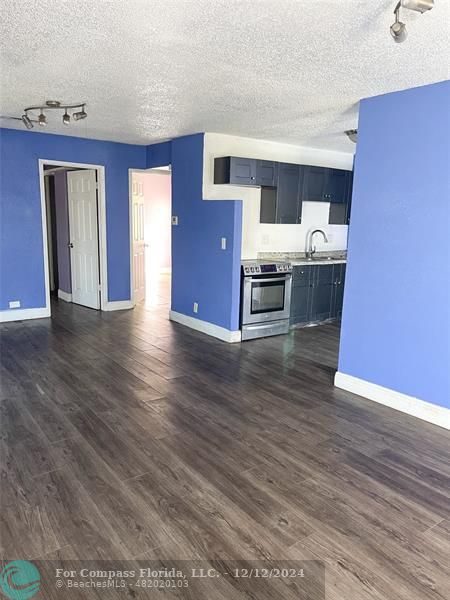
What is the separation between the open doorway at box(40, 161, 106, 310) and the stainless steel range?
2.60 metres

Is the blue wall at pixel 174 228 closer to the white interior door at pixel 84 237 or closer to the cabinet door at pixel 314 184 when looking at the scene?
the white interior door at pixel 84 237

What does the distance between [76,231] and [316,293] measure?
3.96 metres

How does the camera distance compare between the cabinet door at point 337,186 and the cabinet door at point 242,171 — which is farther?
the cabinet door at point 337,186

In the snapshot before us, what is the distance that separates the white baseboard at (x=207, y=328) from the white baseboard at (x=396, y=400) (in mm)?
1568

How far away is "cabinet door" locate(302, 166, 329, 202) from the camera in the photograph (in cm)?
596

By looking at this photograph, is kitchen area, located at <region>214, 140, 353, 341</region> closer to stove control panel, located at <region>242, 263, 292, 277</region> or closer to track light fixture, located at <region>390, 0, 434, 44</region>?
stove control panel, located at <region>242, 263, 292, 277</region>

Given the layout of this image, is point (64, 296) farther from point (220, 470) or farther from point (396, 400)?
point (396, 400)

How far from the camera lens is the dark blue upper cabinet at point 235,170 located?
513 cm

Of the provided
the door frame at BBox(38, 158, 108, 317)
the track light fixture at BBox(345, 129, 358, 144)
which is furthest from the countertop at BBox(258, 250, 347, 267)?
the door frame at BBox(38, 158, 108, 317)

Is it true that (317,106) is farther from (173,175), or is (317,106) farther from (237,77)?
(173,175)

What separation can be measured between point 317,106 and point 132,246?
155 inches

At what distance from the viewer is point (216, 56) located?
2.70 m

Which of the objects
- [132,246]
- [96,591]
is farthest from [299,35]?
[132,246]

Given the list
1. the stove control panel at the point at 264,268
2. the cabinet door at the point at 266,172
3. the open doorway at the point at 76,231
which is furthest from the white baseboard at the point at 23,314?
the cabinet door at the point at 266,172
